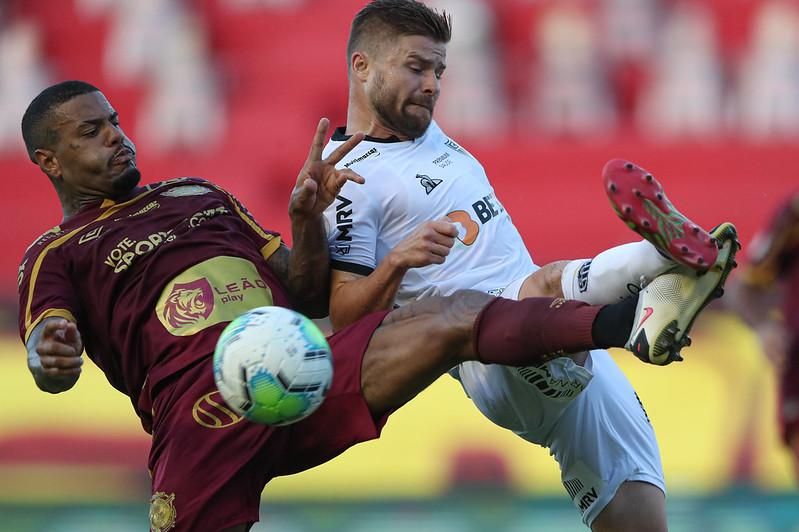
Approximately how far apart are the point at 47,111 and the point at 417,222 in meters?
1.61

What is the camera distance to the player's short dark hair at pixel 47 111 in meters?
5.55

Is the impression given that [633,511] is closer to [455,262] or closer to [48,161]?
[455,262]

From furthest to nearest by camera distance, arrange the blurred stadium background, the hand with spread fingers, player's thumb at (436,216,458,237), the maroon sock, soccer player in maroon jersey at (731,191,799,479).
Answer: the blurred stadium background → soccer player in maroon jersey at (731,191,799,479) → the hand with spread fingers → player's thumb at (436,216,458,237) → the maroon sock

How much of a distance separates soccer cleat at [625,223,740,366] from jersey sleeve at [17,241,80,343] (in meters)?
2.10

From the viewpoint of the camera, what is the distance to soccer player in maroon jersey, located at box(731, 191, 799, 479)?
6.86m

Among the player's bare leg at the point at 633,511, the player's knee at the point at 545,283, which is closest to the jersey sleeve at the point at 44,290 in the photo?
the player's knee at the point at 545,283

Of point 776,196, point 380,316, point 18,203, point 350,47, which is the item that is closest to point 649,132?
point 776,196

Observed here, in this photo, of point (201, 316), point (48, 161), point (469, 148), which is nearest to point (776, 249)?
point (201, 316)

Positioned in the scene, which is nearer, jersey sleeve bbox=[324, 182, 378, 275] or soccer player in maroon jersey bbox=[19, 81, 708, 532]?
soccer player in maroon jersey bbox=[19, 81, 708, 532]

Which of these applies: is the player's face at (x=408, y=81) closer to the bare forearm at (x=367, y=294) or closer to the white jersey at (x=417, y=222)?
the white jersey at (x=417, y=222)

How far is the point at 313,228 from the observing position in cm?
514

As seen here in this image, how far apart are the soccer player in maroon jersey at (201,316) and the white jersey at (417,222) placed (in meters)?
0.15

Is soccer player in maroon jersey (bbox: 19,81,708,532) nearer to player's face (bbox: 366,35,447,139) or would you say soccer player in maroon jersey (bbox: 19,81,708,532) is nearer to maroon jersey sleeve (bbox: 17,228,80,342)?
maroon jersey sleeve (bbox: 17,228,80,342)

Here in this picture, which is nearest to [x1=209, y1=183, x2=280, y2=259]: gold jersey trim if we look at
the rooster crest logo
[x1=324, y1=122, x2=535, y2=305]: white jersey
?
[x1=324, y1=122, x2=535, y2=305]: white jersey
